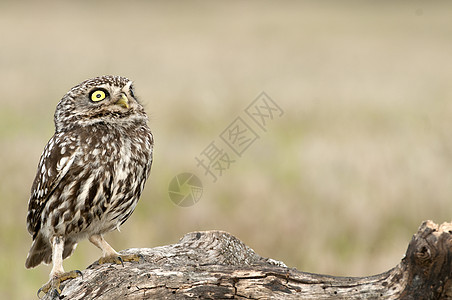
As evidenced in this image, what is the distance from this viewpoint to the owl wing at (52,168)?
3.88 m

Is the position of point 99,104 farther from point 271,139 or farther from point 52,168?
point 271,139

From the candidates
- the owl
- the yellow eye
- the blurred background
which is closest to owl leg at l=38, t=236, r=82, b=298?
the owl

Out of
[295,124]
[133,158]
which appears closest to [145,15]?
[295,124]

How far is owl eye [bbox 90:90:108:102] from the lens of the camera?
383 centimetres

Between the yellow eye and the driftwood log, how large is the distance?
0.98 meters

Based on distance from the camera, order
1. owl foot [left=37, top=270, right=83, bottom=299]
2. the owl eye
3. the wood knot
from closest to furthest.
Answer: the wood knot, owl foot [left=37, top=270, right=83, bottom=299], the owl eye

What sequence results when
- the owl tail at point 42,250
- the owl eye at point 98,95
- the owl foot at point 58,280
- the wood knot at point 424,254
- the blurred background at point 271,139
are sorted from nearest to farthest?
the wood knot at point 424,254
the owl foot at point 58,280
the owl eye at point 98,95
the owl tail at point 42,250
the blurred background at point 271,139

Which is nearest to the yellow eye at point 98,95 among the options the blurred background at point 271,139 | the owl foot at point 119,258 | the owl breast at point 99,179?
the owl breast at point 99,179

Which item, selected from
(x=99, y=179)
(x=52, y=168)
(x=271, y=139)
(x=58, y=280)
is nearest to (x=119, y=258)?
(x=58, y=280)

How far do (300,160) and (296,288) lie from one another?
23.8ft

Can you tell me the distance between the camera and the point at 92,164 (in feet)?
12.6

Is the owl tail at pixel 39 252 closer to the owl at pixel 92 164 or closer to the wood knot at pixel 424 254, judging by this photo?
the owl at pixel 92 164

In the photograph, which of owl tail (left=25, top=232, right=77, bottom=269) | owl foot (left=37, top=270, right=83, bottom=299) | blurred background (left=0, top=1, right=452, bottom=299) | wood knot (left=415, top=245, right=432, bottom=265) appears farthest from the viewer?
blurred background (left=0, top=1, right=452, bottom=299)

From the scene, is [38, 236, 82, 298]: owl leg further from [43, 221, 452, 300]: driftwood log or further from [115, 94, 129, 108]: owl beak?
[115, 94, 129, 108]: owl beak
